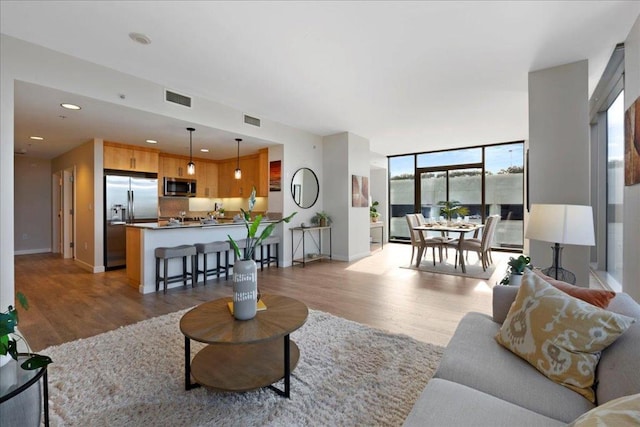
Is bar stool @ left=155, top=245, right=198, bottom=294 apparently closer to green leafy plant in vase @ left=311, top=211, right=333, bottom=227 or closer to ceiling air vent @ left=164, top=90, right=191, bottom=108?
ceiling air vent @ left=164, top=90, right=191, bottom=108

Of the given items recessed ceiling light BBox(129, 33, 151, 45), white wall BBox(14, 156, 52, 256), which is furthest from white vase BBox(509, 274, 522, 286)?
white wall BBox(14, 156, 52, 256)

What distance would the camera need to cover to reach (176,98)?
4047 mm

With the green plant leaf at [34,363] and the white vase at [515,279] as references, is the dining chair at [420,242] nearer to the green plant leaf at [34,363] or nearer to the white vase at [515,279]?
the white vase at [515,279]

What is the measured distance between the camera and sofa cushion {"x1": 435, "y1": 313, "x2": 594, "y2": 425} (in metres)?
1.15

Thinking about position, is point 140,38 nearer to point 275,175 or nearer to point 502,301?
point 275,175

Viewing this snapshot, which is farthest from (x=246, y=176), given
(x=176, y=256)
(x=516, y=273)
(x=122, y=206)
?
(x=516, y=273)

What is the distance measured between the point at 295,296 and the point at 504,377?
282 cm

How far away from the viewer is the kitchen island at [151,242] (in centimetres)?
412

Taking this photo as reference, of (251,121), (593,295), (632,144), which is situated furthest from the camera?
(251,121)

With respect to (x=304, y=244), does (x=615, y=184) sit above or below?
above

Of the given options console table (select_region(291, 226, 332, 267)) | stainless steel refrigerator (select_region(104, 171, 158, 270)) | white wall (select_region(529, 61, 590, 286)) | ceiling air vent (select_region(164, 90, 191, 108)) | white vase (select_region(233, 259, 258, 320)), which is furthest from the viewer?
console table (select_region(291, 226, 332, 267))

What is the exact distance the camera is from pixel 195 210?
788 centimetres

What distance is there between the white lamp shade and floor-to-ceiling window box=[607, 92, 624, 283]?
6.38 ft

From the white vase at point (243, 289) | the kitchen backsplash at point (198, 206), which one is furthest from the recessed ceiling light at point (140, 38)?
the kitchen backsplash at point (198, 206)
